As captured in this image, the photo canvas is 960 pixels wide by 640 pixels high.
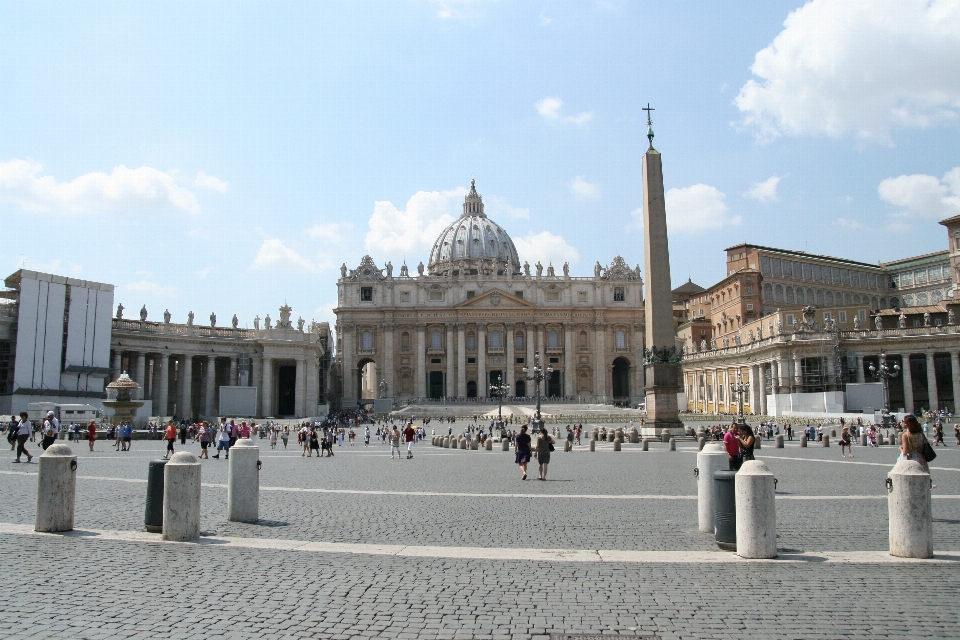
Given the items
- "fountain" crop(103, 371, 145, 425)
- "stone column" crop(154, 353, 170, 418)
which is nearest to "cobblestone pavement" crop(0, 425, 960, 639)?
"fountain" crop(103, 371, 145, 425)

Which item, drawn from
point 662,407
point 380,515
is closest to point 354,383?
point 662,407

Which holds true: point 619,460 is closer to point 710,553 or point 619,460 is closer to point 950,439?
point 710,553

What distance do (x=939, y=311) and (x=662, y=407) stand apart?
137ft

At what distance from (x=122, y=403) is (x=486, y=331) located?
61872 mm

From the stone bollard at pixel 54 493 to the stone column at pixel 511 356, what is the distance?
84600 mm

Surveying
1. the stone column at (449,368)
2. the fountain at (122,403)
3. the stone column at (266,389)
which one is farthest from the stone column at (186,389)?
the stone column at (449,368)

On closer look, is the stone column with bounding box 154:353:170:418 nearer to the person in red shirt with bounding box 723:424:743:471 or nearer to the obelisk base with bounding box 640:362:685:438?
the obelisk base with bounding box 640:362:685:438

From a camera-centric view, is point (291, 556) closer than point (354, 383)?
Yes

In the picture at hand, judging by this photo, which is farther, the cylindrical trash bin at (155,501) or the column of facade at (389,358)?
the column of facade at (389,358)

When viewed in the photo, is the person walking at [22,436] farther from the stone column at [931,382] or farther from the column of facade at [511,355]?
the column of facade at [511,355]

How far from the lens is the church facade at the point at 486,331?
9344 centimetres

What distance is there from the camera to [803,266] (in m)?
73.6

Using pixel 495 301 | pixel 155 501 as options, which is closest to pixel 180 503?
pixel 155 501

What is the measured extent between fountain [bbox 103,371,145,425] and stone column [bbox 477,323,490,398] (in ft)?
193
